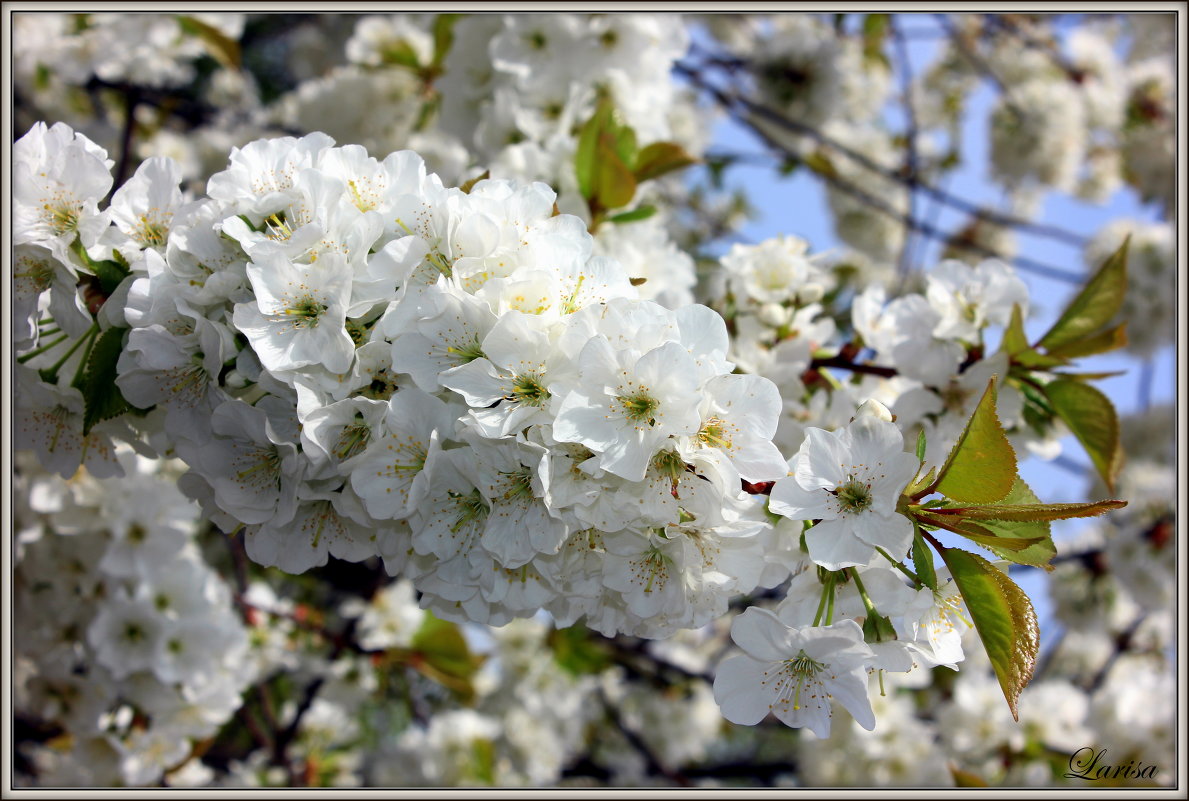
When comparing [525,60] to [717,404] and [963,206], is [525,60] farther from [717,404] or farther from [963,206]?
[963,206]

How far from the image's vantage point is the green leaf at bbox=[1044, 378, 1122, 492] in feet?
5.25

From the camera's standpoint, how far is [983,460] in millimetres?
1016

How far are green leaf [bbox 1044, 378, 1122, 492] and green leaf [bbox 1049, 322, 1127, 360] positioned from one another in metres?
0.06

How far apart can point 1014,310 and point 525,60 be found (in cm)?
151

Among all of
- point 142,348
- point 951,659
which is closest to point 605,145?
point 142,348

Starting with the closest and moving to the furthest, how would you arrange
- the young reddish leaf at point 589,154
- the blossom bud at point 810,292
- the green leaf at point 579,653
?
the blossom bud at point 810,292, the young reddish leaf at point 589,154, the green leaf at point 579,653

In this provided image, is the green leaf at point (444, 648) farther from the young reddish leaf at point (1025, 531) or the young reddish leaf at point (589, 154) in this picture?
the young reddish leaf at point (1025, 531)

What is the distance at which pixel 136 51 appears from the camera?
3.10 meters

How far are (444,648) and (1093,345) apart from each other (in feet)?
8.20

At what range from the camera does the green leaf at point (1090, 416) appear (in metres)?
1.60
